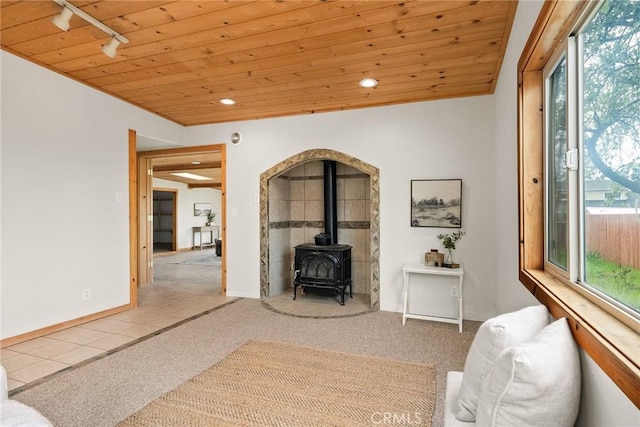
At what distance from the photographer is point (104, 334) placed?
317 centimetres

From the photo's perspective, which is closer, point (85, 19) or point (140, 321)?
point (85, 19)

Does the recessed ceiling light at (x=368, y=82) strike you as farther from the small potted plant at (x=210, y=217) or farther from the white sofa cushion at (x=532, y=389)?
the small potted plant at (x=210, y=217)

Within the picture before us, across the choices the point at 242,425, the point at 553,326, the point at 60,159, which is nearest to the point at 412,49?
the point at 553,326

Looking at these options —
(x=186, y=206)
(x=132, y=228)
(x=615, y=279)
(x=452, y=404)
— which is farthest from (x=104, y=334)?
(x=186, y=206)

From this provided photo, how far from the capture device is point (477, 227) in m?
3.60

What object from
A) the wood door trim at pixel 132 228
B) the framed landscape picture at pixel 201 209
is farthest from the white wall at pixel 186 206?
the wood door trim at pixel 132 228

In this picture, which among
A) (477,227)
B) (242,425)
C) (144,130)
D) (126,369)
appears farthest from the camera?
(144,130)

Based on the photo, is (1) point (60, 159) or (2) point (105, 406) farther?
(1) point (60, 159)

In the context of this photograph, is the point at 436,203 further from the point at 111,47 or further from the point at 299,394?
the point at 111,47

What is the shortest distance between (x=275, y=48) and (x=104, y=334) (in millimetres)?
3063

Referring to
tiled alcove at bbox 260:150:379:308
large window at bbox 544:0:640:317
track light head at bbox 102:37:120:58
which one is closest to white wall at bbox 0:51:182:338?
track light head at bbox 102:37:120:58

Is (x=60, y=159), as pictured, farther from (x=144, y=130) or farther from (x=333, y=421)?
(x=333, y=421)

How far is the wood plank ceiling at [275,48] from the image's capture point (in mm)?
2197

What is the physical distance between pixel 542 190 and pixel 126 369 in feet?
10.0
